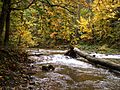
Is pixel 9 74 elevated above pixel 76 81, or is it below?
above

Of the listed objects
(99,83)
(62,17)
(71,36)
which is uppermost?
(62,17)

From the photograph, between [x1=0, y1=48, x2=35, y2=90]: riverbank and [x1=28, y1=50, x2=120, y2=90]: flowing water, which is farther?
[x1=28, y1=50, x2=120, y2=90]: flowing water

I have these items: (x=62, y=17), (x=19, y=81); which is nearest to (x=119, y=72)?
(x=62, y=17)

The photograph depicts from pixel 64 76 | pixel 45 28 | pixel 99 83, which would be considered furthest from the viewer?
pixel 45 28

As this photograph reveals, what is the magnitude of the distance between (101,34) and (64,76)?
2079cm

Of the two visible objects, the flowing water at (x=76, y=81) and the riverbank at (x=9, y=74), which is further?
the flowing water at (x=76, y=81)

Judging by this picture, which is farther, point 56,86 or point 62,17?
point 62,17

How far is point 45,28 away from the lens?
11.1 m

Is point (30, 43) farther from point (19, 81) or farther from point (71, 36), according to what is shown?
point (19, 81)

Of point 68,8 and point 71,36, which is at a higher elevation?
point 68,8

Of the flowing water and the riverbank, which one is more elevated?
the riverbank

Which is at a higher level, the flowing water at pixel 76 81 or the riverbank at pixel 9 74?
the riverbank at pixel 9 74

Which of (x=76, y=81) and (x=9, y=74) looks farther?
(x=76, y=81)

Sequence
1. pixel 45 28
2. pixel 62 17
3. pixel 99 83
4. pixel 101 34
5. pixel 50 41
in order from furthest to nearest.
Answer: pixel 50 41, pixel 101 34, pixel 45 28, pixel 62 17, pixel 99 83
